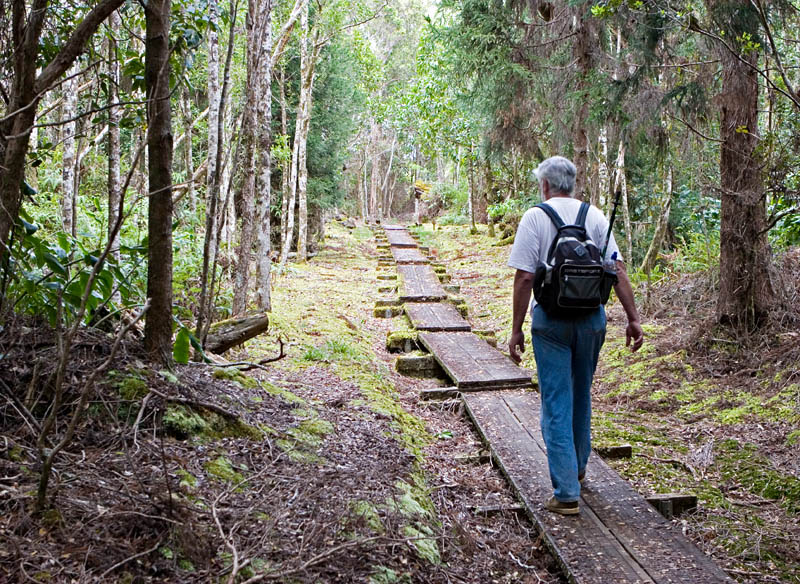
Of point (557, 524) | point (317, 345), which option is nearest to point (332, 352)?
point (317, 345)

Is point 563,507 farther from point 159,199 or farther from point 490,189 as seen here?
point 490,189

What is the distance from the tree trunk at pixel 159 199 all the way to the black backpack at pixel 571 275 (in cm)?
217

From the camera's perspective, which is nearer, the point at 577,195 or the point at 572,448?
the point at 572,448

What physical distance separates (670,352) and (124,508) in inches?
254

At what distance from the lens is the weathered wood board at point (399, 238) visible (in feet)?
68.9

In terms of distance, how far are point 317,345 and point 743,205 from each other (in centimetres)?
489

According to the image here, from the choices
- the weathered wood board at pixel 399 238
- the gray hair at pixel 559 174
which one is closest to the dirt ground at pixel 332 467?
the gray hair at pixel 559 174

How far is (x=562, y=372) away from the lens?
3848 millimetres

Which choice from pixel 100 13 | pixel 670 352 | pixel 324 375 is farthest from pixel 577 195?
pixel 100 13

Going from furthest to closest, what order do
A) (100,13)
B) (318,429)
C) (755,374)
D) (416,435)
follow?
(755,374)
(416,435)
(318,429)
(100,13)

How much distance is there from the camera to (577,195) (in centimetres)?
984

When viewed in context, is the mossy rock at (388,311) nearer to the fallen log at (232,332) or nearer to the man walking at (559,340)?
the fallen log at (232,332)

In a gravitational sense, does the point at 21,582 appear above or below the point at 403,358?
above

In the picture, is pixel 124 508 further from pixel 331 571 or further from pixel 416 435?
pixel 416 435
